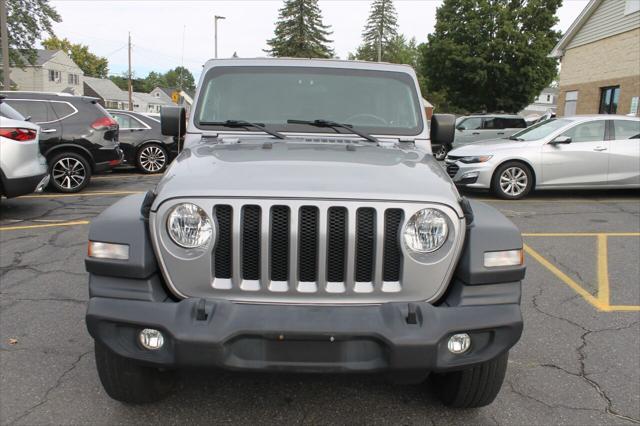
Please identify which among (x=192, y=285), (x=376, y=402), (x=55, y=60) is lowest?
(x=376, y=402)

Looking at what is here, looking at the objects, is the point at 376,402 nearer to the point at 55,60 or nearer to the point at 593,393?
the point at 593,393

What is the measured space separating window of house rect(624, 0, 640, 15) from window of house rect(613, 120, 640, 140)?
1138cm

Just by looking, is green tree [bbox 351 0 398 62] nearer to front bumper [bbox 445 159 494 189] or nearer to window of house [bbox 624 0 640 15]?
window of house [bbox 624 0 640 15]

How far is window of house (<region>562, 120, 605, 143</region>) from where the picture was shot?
9297 mm

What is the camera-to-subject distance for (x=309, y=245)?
2301mm

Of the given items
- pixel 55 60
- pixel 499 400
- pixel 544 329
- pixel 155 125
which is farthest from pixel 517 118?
pixel 55 60

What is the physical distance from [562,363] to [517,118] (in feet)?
54.4

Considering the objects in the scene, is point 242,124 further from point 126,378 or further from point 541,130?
point 541,130

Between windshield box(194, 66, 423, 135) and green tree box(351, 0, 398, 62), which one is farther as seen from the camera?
green tree box(351, 0, 398, 62)

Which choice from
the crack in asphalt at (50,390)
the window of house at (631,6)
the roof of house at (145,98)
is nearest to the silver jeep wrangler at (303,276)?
the crack in asphalt at (50,390)

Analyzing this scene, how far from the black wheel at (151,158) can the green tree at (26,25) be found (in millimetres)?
34123

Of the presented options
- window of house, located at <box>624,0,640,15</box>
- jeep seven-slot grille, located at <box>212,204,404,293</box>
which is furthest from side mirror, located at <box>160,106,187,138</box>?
window of house, located at <box>624,0,640,15</box>

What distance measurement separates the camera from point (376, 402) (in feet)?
9.50

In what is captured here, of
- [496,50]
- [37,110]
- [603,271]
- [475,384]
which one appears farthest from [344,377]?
[496,50]
